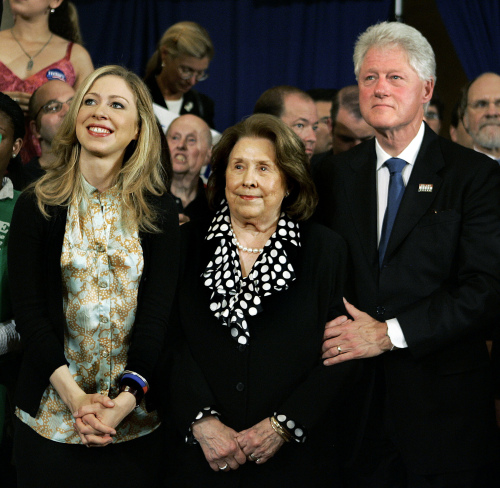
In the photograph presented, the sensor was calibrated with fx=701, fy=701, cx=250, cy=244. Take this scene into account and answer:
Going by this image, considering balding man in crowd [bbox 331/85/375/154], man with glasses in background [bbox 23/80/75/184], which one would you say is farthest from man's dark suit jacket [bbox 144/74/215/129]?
balding man in crowd [bbox 331/85/375/154]

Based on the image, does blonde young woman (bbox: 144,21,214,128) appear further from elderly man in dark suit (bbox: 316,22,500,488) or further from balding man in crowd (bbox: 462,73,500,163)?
elderly man in dark suit (bbox: 316,22,500,488)

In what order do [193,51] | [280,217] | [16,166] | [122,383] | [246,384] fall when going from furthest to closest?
1. [193,51]
2. [16,166]
3. [280,217]
4. [246,384]
5. [122,383]

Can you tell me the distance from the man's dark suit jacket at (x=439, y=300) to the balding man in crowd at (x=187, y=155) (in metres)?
1.43

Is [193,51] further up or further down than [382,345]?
further up

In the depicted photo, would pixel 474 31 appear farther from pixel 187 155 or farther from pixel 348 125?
pixel 187 155

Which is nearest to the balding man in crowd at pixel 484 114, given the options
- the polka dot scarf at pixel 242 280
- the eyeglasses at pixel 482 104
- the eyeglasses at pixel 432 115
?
the eyeglasses at pixel 482 104

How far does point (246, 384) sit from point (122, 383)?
0.39 metres

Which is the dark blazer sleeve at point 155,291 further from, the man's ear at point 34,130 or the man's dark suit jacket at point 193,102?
the man's dark suit jacket at point 193,102

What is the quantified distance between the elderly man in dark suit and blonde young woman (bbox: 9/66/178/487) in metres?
Result: 0.61

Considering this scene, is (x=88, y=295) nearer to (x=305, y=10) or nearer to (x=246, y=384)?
(x=246, y=384)

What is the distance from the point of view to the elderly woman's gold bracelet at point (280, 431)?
214 cm

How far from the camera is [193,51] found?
411 centimetres

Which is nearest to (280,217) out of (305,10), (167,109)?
(167,109)

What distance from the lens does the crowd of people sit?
207cm
